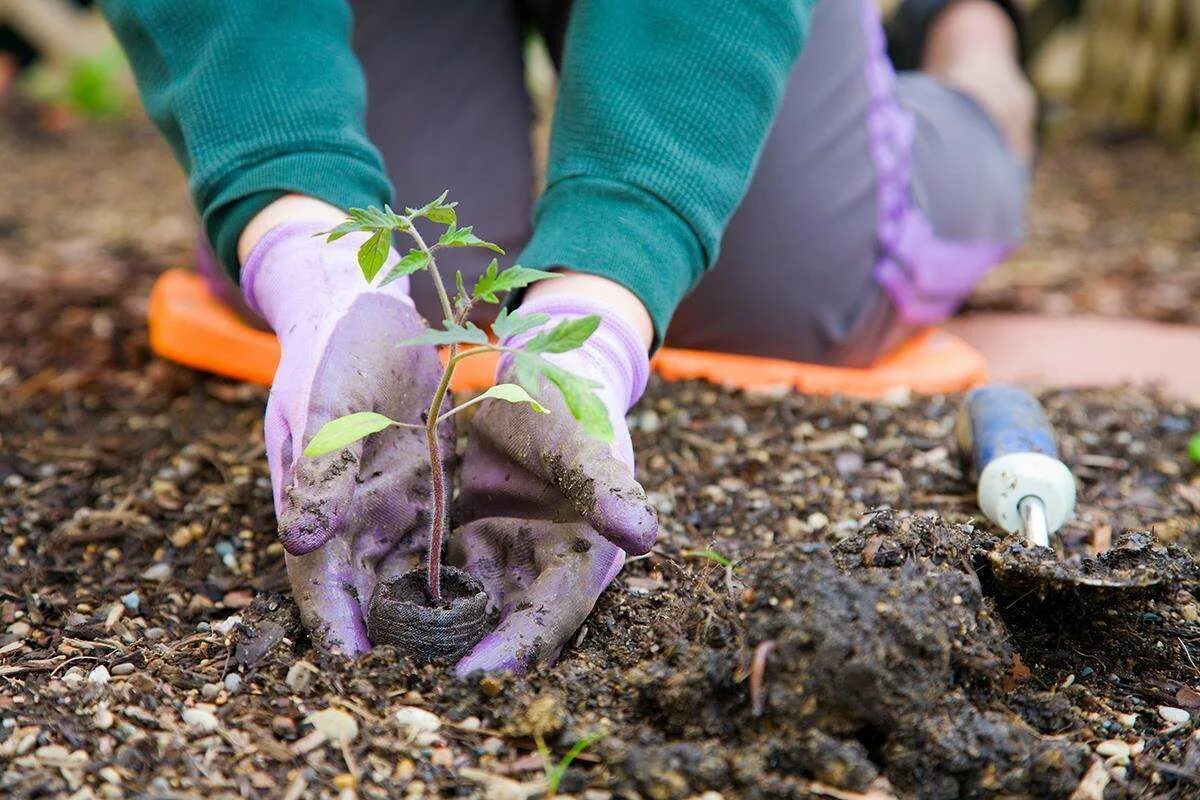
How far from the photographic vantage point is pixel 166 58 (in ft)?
4.59

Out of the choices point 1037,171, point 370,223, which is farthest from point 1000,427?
point 1037,171

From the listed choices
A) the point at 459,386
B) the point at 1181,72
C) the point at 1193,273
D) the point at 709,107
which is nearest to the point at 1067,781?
the point at 709,107

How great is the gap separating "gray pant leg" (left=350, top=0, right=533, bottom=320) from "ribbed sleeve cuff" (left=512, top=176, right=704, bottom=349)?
1.96ft

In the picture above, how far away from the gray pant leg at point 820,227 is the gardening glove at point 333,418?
2.55 feet

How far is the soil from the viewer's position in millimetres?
887

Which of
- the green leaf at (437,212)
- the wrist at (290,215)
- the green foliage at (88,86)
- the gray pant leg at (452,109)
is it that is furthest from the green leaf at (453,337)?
the green foliage at (88,86)

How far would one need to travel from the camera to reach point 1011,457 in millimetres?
1309

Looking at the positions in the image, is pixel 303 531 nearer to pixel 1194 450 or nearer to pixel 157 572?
pixel 157 572

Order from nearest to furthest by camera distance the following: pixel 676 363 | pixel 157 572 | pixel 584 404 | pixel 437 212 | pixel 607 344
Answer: pixel 584 404, pixel 437 212, pixel 607 344, pixel 157 572, pixel 676 363

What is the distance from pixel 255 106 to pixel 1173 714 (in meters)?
1.13

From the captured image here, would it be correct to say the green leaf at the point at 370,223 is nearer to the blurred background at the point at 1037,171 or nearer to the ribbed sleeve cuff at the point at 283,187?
the ribbed sleeve cuff at the point at 283,187

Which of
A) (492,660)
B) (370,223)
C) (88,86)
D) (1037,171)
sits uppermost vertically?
(370,223)

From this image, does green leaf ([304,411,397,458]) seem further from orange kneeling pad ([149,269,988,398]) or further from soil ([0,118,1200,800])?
orange kneeling pad ([149,269,988,398])

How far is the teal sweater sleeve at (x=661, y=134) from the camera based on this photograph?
51.6 inches
